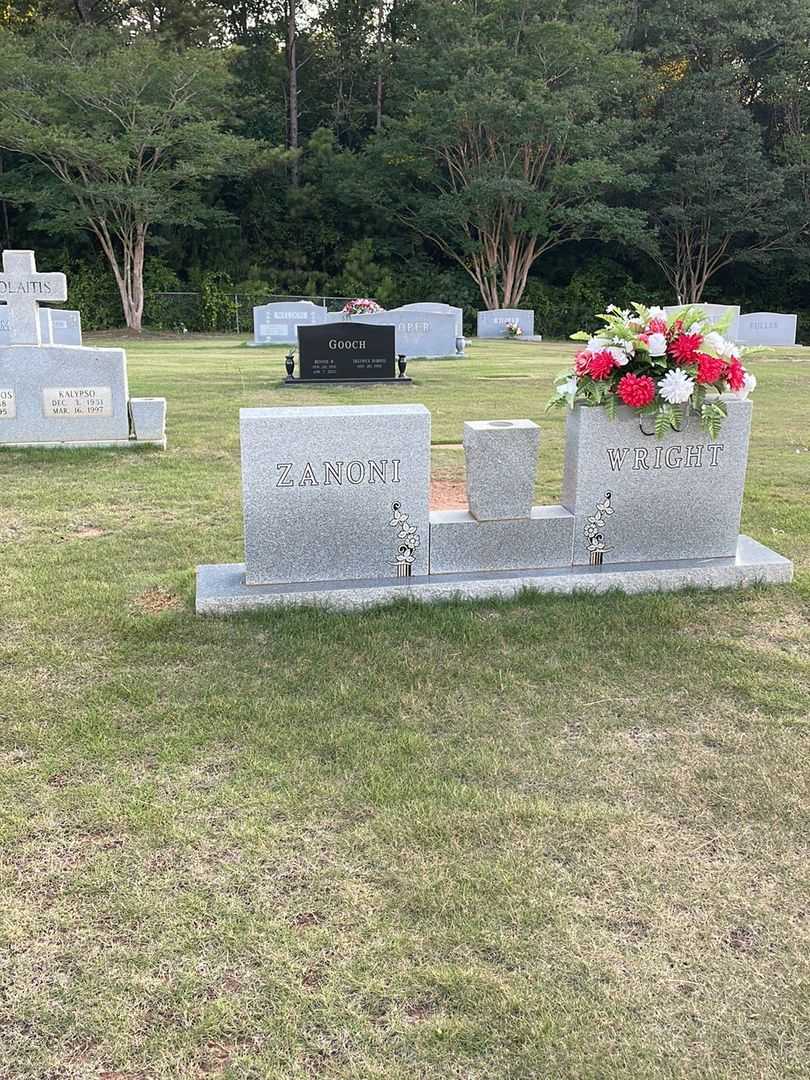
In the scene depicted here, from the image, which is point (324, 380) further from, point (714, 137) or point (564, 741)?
point (714, 137)

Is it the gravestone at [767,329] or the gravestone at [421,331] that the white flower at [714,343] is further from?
the gravestone at [767,329]

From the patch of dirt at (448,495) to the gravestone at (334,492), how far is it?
5.42 ft

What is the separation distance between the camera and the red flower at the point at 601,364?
4.57m

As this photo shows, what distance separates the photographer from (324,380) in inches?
533

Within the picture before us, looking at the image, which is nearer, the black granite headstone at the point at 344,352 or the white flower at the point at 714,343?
the white flower at the point at 714,343

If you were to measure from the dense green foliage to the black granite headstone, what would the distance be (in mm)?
15487

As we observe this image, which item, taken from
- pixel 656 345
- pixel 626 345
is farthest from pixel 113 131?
pixel 656 345

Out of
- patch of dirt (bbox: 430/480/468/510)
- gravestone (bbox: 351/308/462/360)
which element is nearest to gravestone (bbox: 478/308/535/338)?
gravestone (bbox: 351/308/462/360)

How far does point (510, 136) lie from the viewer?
1129 inches

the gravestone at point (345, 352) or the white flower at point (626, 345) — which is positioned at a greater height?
the white flower at point (626, 345)

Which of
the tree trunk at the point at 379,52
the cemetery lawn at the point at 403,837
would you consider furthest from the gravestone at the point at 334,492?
the tree trunk at the point at 379,52

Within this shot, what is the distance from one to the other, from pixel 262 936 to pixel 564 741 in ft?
4.50

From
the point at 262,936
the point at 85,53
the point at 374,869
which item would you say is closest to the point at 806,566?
the point at 374,869

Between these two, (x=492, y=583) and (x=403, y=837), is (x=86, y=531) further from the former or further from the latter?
(x=403, y=837)
